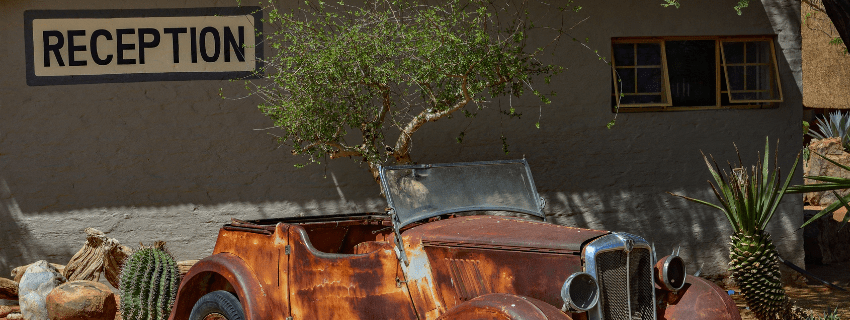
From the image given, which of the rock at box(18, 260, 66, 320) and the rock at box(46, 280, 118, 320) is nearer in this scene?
the rock at box(46, 280, 118, 320)

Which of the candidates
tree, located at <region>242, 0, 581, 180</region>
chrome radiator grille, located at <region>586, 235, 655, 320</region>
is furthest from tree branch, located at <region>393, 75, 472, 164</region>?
chrome radiator grille, located at <region>586, 235, 655, 320</region>

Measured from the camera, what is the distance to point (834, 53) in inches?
499

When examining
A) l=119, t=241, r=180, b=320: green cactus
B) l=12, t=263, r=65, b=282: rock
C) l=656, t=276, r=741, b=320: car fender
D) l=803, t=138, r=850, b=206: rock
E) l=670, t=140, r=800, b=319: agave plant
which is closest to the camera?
l=656, t=276, r=741, b=320: car fender

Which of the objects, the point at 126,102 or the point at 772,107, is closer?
the point at 126,102

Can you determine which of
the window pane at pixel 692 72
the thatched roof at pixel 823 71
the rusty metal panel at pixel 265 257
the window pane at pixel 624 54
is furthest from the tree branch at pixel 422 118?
the thatched roof at pixel 823 71

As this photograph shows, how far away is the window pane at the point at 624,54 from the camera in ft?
24.9

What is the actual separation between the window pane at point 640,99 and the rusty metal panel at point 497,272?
444cm

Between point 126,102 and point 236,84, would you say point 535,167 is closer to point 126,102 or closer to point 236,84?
point 236,84

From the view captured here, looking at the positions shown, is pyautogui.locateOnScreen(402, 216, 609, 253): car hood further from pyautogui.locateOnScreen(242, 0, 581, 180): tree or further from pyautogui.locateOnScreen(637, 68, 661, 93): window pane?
pyautogui.locateOnScreen(637, 68, 661, 93): window pane

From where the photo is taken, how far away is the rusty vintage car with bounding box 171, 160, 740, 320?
3416 mm

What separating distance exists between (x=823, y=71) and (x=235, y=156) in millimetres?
10896

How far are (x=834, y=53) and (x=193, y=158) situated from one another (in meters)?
11.2

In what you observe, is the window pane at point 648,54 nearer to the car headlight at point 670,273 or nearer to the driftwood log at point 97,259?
the car headlight at point 670,273

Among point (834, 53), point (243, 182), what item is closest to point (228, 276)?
point (243, 182)
